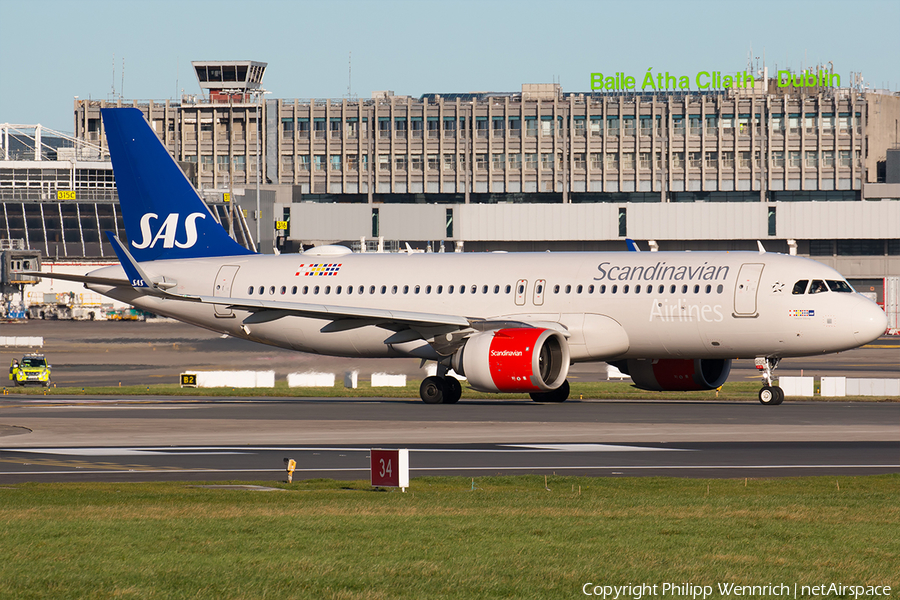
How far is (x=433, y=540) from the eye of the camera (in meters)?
13.5

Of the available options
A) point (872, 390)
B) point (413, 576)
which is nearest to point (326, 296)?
point (872, 390)

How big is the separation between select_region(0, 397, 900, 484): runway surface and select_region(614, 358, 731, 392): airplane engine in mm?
786

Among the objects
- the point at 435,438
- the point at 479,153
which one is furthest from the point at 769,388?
the point at 479,153

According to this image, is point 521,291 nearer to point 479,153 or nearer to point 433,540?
point 433,540

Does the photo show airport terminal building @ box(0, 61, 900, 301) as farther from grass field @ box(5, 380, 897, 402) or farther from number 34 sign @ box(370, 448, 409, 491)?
number 34 sign @ box(370, 448, 409, 491)

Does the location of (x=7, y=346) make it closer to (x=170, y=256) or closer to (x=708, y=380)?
(x=170, y=256)

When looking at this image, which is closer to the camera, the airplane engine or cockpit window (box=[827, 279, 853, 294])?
cockpit window (box=[827, 279, 853, 294])

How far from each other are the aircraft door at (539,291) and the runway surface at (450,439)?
3573 millimetres

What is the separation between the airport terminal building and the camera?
153 metres

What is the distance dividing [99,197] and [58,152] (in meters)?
17.6

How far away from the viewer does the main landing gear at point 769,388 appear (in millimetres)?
39969

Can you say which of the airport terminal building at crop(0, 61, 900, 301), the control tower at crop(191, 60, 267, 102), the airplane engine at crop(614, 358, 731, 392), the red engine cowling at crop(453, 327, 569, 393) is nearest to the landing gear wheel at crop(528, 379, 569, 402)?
the airplane engine at crop(614, 358, 731, 392)

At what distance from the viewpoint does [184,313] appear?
153ft

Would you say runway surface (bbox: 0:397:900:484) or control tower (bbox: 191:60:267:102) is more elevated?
control tower (bbox: 191:60:267:102)
